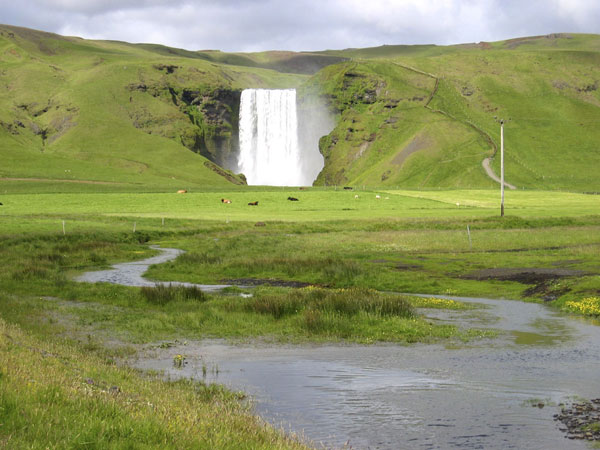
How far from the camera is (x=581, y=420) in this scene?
49.1ft

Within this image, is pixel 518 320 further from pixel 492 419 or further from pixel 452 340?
pixel 492 419

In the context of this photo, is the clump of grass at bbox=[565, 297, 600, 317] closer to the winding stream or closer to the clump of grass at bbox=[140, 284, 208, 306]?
the winding stream

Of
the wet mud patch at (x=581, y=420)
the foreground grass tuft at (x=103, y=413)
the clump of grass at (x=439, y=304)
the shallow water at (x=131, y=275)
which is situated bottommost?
the shallow water at (x=131, y=275)

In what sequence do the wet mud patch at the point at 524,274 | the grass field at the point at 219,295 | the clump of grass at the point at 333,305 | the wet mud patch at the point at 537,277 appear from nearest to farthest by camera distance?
the grass field at the point at 219,295 → the clump of grass at the point at 333,305 → the wet mud patch at the point at 537,277 → the wet mud patch at the point at 524,274

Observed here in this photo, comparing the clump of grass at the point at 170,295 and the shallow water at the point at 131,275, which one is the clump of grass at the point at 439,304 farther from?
the shallow water at the point at 131,275

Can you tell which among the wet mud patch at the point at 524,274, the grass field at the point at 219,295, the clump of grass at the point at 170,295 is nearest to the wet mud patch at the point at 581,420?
the grass field at the point at 219,295

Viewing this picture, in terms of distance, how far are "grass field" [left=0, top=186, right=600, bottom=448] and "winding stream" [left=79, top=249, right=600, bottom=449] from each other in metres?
1.38

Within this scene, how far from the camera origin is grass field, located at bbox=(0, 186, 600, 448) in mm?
11547

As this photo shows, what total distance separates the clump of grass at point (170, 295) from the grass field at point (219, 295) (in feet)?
0.29

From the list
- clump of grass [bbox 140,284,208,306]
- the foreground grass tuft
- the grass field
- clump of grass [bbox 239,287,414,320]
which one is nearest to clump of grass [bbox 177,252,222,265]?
the grass field

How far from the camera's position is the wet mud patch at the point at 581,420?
14167 mm

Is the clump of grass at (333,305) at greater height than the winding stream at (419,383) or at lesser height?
greater

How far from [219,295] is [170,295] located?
258 centimetres

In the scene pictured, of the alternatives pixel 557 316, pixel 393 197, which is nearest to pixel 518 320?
pixel 557 316
